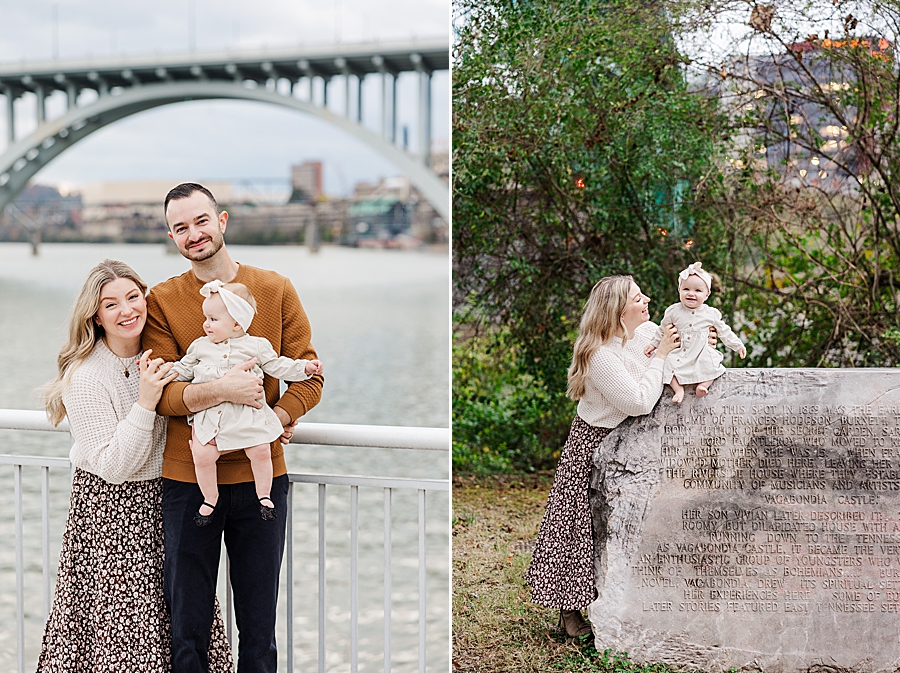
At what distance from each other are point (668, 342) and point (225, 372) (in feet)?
5.03

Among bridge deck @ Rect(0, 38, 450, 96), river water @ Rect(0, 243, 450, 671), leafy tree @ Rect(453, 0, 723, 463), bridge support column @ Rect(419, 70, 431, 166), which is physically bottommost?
river water @ Rect(0, 243, 450, 671)

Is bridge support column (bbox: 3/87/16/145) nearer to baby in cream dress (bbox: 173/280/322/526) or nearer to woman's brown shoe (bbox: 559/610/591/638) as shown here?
woman's brown shoe (bbox: 559/610/591/638)

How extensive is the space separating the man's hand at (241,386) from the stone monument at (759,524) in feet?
4.69

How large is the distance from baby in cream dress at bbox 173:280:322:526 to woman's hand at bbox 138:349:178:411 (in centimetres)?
3

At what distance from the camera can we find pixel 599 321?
9.55ft

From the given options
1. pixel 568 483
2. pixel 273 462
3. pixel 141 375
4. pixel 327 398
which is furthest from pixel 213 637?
pixel 327 398

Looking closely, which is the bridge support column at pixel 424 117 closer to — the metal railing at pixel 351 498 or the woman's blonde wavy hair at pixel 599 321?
the woman's blonde wavy hair at pixel 599 321

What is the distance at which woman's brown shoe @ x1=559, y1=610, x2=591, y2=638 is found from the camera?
126 inches

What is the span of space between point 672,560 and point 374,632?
14.0 feet

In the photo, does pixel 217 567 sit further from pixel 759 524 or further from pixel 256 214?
pixel 256 214

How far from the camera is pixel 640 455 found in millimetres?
2949

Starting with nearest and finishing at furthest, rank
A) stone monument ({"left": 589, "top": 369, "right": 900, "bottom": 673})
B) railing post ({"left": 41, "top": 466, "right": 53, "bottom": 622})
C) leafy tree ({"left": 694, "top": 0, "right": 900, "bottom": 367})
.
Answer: railing post ({"left": 41, "top": 466, "right": 53, "bottom": 622}) < stone monument ({"left": 589, "top": 369, "right": 900, "bottom": 673}) < leafy tree ({"left": 694, "top": 0, "right": 900, "bottom": 367})

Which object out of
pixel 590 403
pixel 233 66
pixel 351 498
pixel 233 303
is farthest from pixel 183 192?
pixel 233 66

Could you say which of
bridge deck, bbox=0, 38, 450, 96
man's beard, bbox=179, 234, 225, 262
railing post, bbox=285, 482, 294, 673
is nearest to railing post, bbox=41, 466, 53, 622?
railing post, bbox=285, 482, 294, 673
